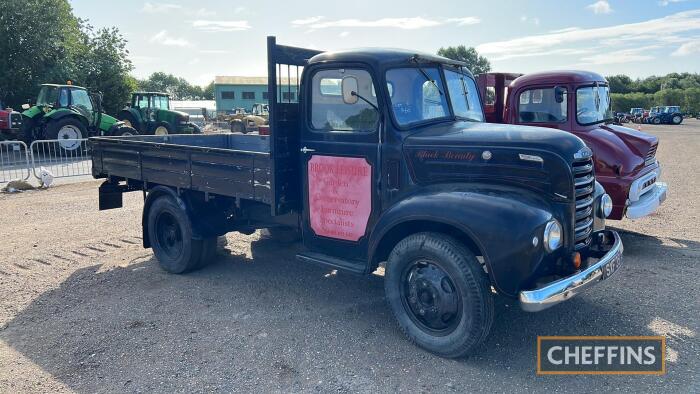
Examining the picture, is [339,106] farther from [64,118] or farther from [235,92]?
[235,92]

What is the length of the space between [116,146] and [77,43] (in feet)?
77.6

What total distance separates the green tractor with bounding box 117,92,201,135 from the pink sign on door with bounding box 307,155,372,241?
54.4ft

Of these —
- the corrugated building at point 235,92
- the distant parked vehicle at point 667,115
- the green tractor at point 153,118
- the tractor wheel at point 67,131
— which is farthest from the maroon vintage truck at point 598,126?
the corrugated building at point 235,92

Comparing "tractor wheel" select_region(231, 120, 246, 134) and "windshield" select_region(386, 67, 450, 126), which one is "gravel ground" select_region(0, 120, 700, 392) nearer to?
"windshield" select_region(386, 67, 450, 126)

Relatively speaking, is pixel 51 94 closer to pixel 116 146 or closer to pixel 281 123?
pixel 116 146

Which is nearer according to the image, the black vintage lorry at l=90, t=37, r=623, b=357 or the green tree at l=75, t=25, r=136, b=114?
the black vintage lorry at l=90, t=37, r=623, b=357

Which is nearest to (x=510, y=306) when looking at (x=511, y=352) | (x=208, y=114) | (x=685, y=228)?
(x=511, y=352)

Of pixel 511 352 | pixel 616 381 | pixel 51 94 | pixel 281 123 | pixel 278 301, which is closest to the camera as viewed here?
pixel 616 381

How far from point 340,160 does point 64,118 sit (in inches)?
639

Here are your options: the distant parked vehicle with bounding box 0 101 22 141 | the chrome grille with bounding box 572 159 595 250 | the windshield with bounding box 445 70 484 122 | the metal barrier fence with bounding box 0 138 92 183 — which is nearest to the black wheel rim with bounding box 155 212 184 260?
the windshield with bounding box 445 70 484 122

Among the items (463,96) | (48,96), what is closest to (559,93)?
(463,96)

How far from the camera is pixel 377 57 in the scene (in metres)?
4.20

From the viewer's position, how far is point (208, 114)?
45562 mm

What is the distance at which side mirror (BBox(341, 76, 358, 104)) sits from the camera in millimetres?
4152
